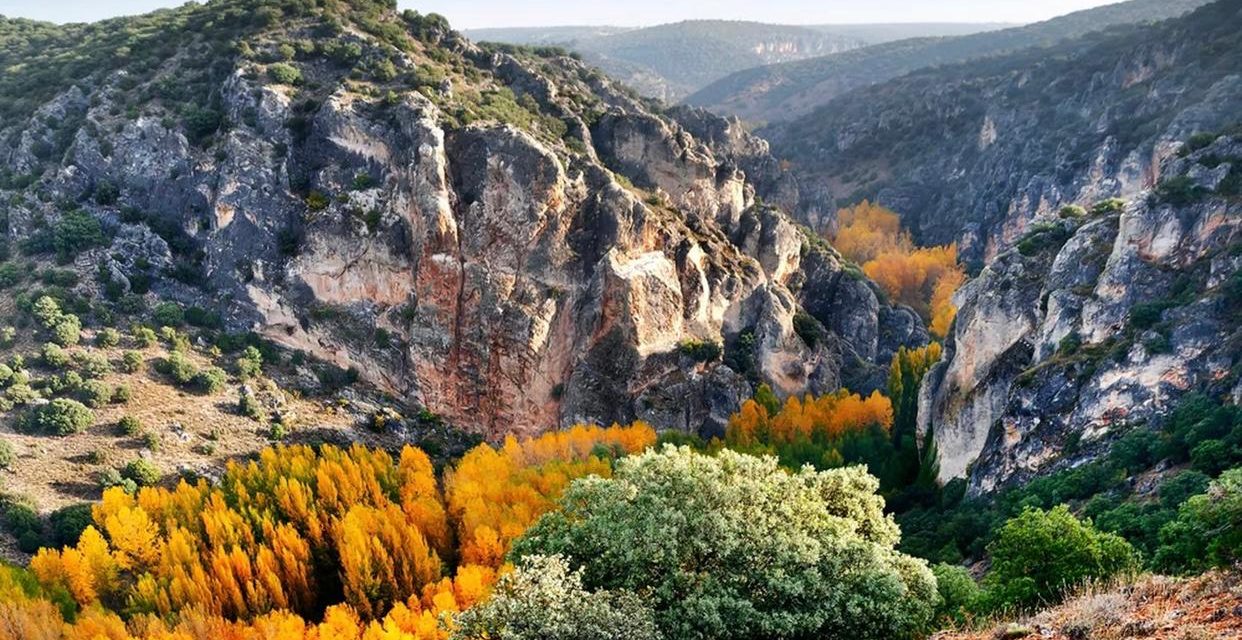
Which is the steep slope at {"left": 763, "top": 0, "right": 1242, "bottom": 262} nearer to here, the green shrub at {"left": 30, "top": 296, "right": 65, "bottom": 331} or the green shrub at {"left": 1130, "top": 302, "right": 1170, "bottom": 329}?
the green shrub at {"left": 1130, "top": 302, "right": 1170, "bottom": 329}

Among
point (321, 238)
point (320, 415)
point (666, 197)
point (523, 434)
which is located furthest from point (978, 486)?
point (321, 238)

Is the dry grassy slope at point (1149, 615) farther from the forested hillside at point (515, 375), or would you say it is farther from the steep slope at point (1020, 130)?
the steep slope at point (1020, 130)

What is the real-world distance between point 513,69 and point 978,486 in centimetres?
5984

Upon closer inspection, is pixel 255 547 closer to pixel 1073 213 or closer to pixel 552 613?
pixel 552 613

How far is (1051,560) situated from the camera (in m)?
23.2

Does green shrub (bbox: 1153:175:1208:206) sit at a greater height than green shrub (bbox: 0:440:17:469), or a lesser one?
greater

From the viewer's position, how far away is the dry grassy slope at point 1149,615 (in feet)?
48.6

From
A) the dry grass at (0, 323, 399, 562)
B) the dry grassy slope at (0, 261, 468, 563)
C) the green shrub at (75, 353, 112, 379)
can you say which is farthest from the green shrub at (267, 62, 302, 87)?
the green shrub at (75, 353, 112, 379)

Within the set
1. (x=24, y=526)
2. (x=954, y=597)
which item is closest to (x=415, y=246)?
(x=24, y=526)

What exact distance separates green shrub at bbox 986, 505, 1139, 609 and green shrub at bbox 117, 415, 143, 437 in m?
51.1

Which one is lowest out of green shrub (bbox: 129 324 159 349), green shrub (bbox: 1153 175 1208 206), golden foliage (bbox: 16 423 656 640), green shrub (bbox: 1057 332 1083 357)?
golden foliage (bbox: 16 423 656 640)

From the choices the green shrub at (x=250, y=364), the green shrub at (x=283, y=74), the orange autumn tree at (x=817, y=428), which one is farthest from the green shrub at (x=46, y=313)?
the orange autumn tree at (x=817, y=428)

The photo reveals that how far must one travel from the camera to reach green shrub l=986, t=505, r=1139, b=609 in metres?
22.5

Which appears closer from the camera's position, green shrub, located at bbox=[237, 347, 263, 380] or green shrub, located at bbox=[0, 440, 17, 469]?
green shrub, located at bbox=[0, 440, 17, 469]
